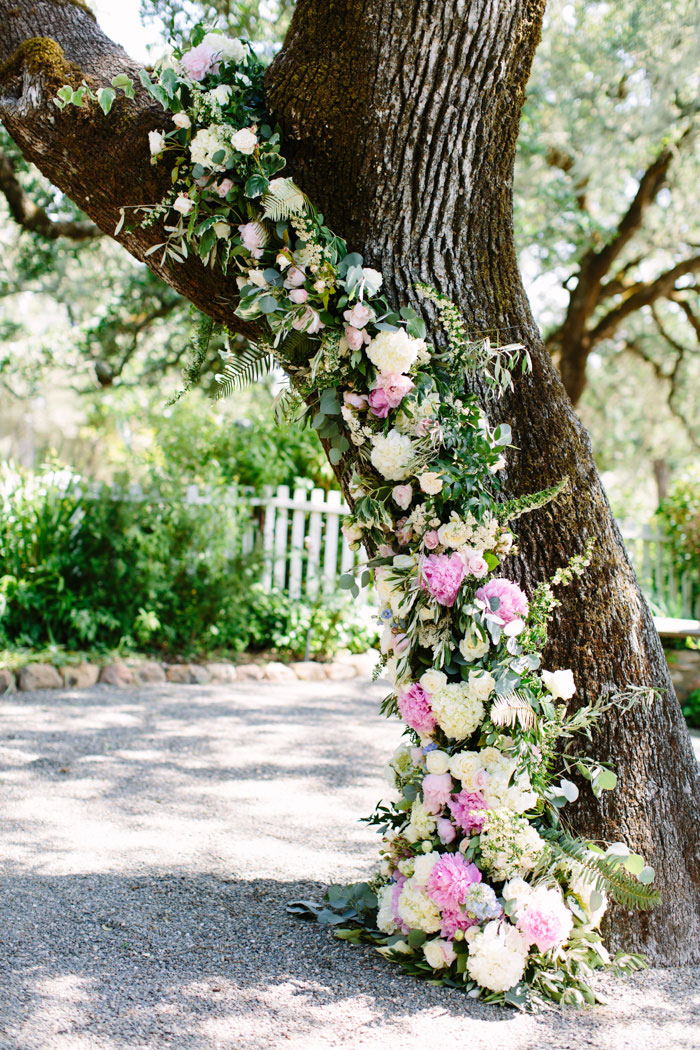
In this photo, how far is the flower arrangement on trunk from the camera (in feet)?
7.16

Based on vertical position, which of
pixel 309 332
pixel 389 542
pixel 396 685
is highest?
pixel 309 332

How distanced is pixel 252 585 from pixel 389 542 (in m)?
4.63

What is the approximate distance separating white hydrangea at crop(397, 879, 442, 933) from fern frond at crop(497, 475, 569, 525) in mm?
1036

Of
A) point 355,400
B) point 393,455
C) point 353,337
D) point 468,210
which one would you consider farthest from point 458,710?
point 468,210

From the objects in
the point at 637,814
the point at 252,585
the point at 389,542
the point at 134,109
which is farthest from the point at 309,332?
the point at 252,585

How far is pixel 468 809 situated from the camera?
2227 millimetres

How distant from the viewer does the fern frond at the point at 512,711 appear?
2.15 meters

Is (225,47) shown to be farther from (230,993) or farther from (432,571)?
(230,993)

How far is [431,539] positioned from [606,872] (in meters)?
0.98

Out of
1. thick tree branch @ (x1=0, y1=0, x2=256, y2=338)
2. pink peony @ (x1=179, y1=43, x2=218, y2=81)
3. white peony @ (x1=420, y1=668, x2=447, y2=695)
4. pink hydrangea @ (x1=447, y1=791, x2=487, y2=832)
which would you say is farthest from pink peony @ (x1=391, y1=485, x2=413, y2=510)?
pink peony @ (x1=179, y1=43, x2=218, y2=81)

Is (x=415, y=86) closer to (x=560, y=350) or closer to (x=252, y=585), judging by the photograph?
(x=252, y=585)

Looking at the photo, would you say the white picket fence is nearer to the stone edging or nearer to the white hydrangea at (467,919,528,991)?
the stone edging

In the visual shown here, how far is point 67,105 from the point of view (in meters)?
2.46

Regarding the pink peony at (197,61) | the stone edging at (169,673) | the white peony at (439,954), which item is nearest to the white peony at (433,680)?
the white peony at (439,954)
